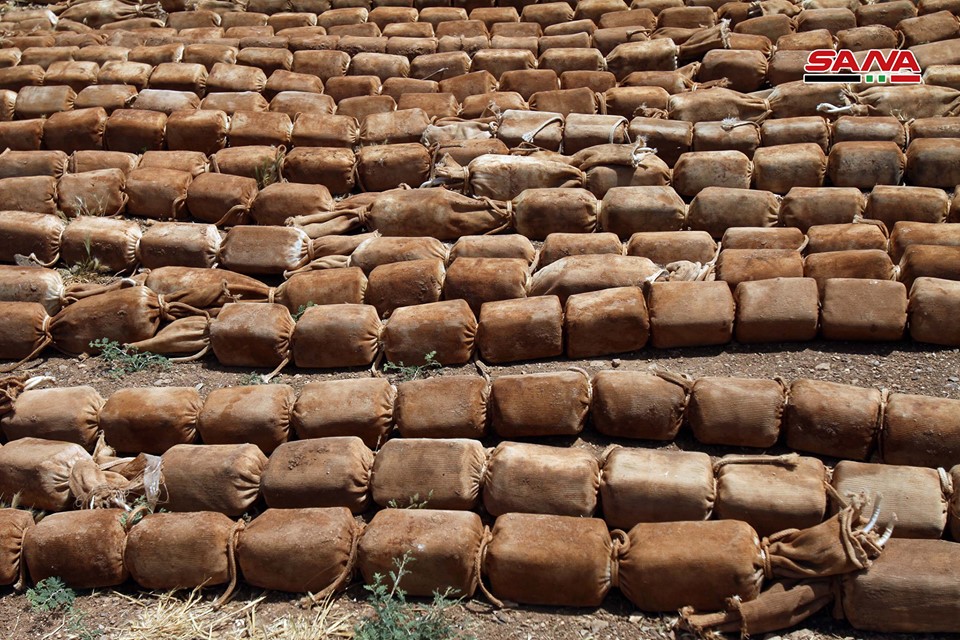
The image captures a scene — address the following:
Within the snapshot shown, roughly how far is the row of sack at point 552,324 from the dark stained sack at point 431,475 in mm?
748

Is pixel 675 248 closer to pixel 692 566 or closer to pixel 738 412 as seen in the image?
pixel 738 412

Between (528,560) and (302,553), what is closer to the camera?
(528,560)

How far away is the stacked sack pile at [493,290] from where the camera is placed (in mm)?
4051

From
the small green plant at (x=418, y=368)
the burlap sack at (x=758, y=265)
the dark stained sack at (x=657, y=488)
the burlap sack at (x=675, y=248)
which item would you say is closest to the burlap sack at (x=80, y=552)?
the small green plant at (x=418, y=368)

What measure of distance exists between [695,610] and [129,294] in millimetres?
3332

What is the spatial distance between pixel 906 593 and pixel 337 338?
2799mm

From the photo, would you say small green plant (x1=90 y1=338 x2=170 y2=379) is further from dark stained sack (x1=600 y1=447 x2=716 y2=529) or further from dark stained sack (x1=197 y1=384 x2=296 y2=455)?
dark stained sack (x1=600 y1=447 x2=716 y2=529)

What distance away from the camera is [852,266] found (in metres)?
5.09

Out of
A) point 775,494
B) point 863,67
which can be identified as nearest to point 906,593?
point 775,494

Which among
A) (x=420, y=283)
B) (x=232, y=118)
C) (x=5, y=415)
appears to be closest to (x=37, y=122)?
(x=232, y=118)

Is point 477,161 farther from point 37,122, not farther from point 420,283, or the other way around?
point 37,122

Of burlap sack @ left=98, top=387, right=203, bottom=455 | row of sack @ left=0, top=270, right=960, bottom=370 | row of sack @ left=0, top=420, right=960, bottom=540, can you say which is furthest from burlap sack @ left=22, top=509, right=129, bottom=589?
row of sack @ left=0, top=270, right=960, bottom=370

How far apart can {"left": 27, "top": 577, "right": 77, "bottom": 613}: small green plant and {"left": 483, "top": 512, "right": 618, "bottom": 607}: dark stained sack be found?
1761 millimetres

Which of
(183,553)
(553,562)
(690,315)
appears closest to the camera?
(553,562)
